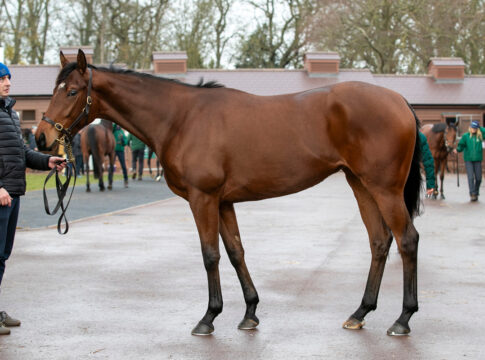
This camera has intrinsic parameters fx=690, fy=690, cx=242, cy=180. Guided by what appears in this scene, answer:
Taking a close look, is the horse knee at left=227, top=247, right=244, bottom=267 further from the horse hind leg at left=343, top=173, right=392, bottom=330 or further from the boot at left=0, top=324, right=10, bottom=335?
the boot at left=0, top=324, right=10, bottom=335

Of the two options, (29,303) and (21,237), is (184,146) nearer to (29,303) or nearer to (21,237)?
(29,303)

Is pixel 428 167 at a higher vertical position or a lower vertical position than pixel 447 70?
lower

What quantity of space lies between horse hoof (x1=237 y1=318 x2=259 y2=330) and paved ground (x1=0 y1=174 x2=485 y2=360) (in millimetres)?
68

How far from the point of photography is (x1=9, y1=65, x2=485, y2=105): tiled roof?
40594 millimetres

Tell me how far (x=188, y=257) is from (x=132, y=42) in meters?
40.2

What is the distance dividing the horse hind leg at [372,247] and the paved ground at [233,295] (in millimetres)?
134

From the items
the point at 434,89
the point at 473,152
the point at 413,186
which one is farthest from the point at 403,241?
the point at 434,89

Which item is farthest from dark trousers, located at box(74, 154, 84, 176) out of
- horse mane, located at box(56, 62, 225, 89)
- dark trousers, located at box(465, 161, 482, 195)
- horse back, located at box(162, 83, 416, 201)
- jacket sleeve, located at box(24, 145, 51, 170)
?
horse back, located at box(162, 83, 416, 201)

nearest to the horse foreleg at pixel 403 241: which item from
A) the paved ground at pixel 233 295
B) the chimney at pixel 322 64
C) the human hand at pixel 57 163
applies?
the paved ground at pixel 233 295

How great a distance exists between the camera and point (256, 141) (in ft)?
18.3

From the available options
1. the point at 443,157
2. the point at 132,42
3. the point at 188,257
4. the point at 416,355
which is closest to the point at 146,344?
the point at 416,355

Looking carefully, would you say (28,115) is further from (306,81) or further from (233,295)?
(233,295)

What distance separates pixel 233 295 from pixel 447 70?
38.7 meters

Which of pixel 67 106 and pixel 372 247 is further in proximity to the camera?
pixel 372 247
